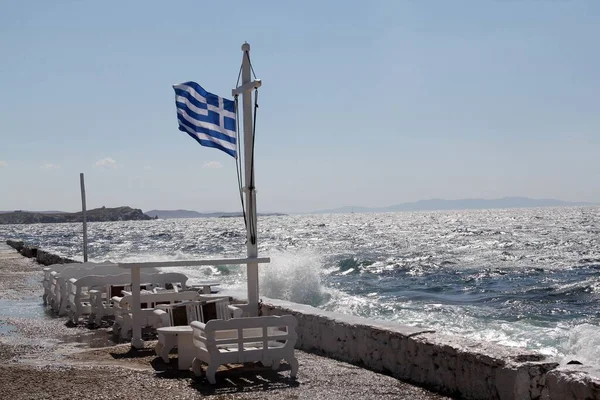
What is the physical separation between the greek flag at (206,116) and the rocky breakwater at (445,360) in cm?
227

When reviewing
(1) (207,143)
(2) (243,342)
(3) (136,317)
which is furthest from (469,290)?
(2) (243,342)

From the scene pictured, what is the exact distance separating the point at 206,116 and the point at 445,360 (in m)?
4.20

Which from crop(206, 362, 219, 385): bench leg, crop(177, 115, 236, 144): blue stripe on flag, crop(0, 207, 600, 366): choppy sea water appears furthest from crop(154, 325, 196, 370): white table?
crop(0, 207, 600, 366): choppy sea water

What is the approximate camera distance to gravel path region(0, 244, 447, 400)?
6359 mm

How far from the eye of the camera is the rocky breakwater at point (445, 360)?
5289 millimetres

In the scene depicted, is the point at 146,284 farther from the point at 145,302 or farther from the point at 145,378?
the point at 145,378

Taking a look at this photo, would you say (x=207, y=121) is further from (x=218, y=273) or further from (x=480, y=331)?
(x=218, y=273)

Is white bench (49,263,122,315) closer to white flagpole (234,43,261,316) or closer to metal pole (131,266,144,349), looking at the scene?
metal pole (131,266,144,349)

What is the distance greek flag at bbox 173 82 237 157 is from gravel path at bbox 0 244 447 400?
2.57 meters

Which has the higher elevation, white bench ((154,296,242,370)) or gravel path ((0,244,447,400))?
white bench ((154,296,242,370))

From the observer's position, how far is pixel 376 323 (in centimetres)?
759

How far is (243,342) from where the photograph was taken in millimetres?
6828

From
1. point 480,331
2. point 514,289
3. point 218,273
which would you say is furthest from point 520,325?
point 218,273

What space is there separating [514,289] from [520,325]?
9482mm
